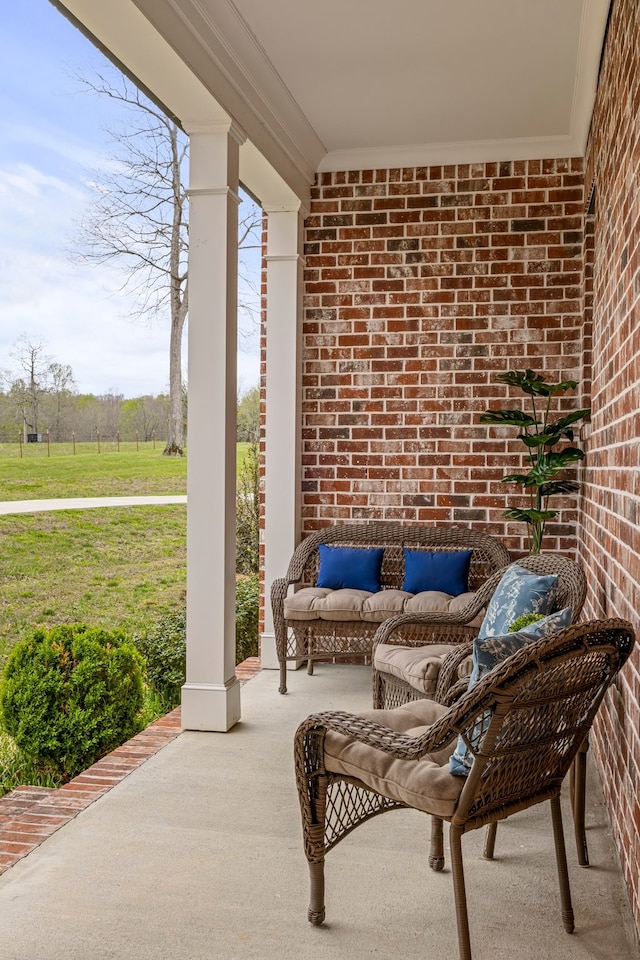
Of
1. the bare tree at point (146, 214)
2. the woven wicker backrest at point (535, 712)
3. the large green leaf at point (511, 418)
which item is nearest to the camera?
the woven wicker backrest at point (535, 712)

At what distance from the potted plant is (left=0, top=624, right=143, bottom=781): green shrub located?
7.75ft

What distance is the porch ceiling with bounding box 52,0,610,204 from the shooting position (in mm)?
3469

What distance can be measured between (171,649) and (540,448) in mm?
2799

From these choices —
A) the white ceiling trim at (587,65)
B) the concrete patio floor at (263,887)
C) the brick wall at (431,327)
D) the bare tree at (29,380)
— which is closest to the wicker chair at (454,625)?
the concrete patio floor at (263,887)

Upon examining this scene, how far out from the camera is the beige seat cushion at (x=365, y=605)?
4699 millimetres

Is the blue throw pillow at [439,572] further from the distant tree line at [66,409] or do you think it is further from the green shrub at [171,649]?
the distant tree line at [66,409]

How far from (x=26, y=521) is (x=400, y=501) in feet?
12.4

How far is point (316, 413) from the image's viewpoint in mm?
5637

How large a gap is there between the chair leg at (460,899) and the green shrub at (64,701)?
7.72 feet

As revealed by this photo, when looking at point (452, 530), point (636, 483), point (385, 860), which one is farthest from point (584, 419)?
point (385, 860)

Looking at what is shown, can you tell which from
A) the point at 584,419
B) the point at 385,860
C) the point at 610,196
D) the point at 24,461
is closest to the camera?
the point at 385,860

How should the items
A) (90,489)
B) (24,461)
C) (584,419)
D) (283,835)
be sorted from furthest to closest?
(90,489), (24,461), (584,419), (283,835)

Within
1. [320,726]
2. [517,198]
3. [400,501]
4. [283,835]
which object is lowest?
[283,835]

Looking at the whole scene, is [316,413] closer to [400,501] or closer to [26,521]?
[400,501]
